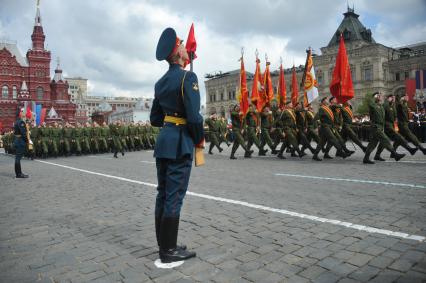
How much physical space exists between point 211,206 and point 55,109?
81947 millimetres

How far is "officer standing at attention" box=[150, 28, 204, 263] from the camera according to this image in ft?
10.0

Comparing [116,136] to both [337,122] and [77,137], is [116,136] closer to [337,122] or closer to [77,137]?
[77,137]

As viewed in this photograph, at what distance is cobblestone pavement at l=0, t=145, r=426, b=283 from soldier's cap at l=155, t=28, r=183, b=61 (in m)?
1.93

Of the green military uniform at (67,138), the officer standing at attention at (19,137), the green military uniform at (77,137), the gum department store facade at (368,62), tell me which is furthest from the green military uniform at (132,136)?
the gum department store facade at (368,62)

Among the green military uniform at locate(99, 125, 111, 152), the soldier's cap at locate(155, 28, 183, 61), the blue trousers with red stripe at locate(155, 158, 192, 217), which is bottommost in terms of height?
the blue trousers with red stripe at locate(155, 158, 192, 217)

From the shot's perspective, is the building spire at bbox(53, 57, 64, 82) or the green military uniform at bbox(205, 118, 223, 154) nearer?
the green military uniform at bbox(205, 118, 223, 154)

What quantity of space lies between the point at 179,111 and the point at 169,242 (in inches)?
47.5

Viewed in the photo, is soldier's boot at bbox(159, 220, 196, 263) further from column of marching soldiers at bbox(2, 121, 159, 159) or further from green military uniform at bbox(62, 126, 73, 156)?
green military uniform at bbox(62, 126, 73, 156)

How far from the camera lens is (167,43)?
3.22 metres

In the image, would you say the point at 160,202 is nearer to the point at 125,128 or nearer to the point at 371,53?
the point at 125,128

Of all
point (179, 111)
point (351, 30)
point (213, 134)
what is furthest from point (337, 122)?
point (351, 30)

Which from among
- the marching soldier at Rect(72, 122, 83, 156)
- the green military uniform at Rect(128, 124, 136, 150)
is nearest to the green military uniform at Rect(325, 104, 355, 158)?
the green military uniform at Rect(128, 124, 136, 150)

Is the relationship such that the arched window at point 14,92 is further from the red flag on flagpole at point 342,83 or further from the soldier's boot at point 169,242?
the soldier's boot at point 169,242

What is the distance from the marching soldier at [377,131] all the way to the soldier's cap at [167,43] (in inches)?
308
